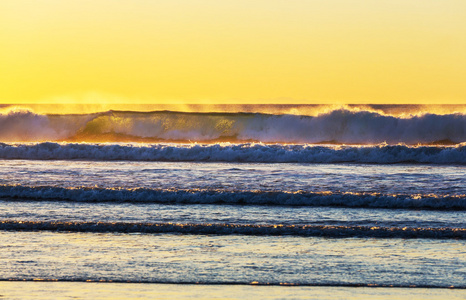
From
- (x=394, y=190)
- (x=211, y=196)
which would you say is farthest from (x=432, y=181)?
(x=211, y=196)

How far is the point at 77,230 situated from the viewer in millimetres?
8094

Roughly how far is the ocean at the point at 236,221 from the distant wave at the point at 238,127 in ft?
37.3

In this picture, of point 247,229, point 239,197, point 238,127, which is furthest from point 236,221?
point 238,127

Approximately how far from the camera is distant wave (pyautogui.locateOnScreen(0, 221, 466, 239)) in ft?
25.7

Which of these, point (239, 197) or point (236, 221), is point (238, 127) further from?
point (236, 221)

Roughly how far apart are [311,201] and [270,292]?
17.3 ft

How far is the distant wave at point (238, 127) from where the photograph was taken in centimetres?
3200

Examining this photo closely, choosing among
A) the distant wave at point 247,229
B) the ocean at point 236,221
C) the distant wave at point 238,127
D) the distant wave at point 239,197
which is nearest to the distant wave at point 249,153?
the ocean at point 236,221

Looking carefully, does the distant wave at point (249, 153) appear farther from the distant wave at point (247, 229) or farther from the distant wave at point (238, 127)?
the distant wave at point (247, 229)

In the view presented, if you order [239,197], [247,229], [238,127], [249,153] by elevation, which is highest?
[238,127]

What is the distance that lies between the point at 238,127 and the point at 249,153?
1411cm

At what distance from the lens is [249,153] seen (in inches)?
807

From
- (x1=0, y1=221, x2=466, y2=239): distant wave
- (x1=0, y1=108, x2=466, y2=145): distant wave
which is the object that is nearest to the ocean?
(x1=0, y1=221, x2=466, y2=239): distant wave

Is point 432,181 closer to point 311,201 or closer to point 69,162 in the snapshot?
point 311,201
